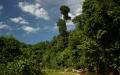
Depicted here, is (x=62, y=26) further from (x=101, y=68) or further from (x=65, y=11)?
(x=101, y=68)

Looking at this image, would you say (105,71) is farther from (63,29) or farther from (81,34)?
(63,29)

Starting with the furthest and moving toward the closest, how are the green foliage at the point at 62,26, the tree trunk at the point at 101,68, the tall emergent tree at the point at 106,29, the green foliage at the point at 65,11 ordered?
the green foliage at the point at 62,26 → the green foliage at the point at 65,11 → the tree trunk at the point at 101,68 → the tall emergent tree at the point at 106,29

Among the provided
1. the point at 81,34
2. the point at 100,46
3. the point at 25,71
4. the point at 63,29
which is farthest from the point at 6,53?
the point at 63,29

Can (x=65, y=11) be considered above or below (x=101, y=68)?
above

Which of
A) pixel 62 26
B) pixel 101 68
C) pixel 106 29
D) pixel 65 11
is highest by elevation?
pixel 65 11

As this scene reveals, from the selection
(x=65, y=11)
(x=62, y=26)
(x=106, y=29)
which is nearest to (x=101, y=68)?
(x=106, y=29)

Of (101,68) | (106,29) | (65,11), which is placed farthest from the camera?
(65,11)

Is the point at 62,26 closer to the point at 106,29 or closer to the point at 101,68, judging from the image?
the point at 101,68

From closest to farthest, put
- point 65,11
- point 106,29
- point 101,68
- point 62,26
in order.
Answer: point 106,29 < point 101,68 < point 65,11 < point 62,26

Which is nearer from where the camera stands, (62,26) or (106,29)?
(106,29)

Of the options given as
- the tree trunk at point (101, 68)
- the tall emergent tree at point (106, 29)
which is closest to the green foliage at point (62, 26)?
the tree trunk at point (101, 68)

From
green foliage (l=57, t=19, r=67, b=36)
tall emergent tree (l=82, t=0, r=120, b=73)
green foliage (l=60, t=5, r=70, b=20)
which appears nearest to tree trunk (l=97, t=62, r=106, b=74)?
tall emergent tree (l=82, t=0, r=120, b=73)

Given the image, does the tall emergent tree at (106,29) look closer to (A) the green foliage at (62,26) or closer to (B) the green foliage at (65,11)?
(B) the green foliage at (65,11)

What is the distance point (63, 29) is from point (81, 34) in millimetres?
43394
